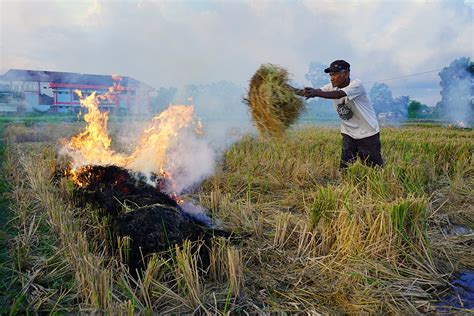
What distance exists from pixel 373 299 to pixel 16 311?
7.84 ft

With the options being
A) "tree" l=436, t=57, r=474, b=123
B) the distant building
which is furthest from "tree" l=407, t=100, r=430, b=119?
the distant building

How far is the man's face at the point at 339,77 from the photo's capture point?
522cm

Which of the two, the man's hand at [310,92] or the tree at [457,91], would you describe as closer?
the man's hand at [310,92]

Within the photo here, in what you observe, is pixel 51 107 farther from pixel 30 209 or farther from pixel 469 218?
pixel 469 218

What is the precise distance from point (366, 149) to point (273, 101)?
6.10 feet

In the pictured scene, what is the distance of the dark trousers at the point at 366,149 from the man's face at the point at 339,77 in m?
0.90

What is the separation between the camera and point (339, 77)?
5.24 m

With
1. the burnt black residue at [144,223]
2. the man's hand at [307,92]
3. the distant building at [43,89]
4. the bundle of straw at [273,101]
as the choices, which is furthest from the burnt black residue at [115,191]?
the distant building at [43,89]

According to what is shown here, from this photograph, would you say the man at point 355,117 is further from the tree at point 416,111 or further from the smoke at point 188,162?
the tree at point 416,111

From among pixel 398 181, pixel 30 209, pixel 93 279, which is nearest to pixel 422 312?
pixel 93 279

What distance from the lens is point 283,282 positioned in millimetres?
2900

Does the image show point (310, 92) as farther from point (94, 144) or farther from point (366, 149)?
Answer: point (94, 144)

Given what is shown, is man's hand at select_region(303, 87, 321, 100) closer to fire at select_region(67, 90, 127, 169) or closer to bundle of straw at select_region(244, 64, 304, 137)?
bundle of straw at select_region(244, 64, 304, 137)

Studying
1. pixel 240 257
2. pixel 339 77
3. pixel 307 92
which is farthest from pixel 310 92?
pixel 240 257
